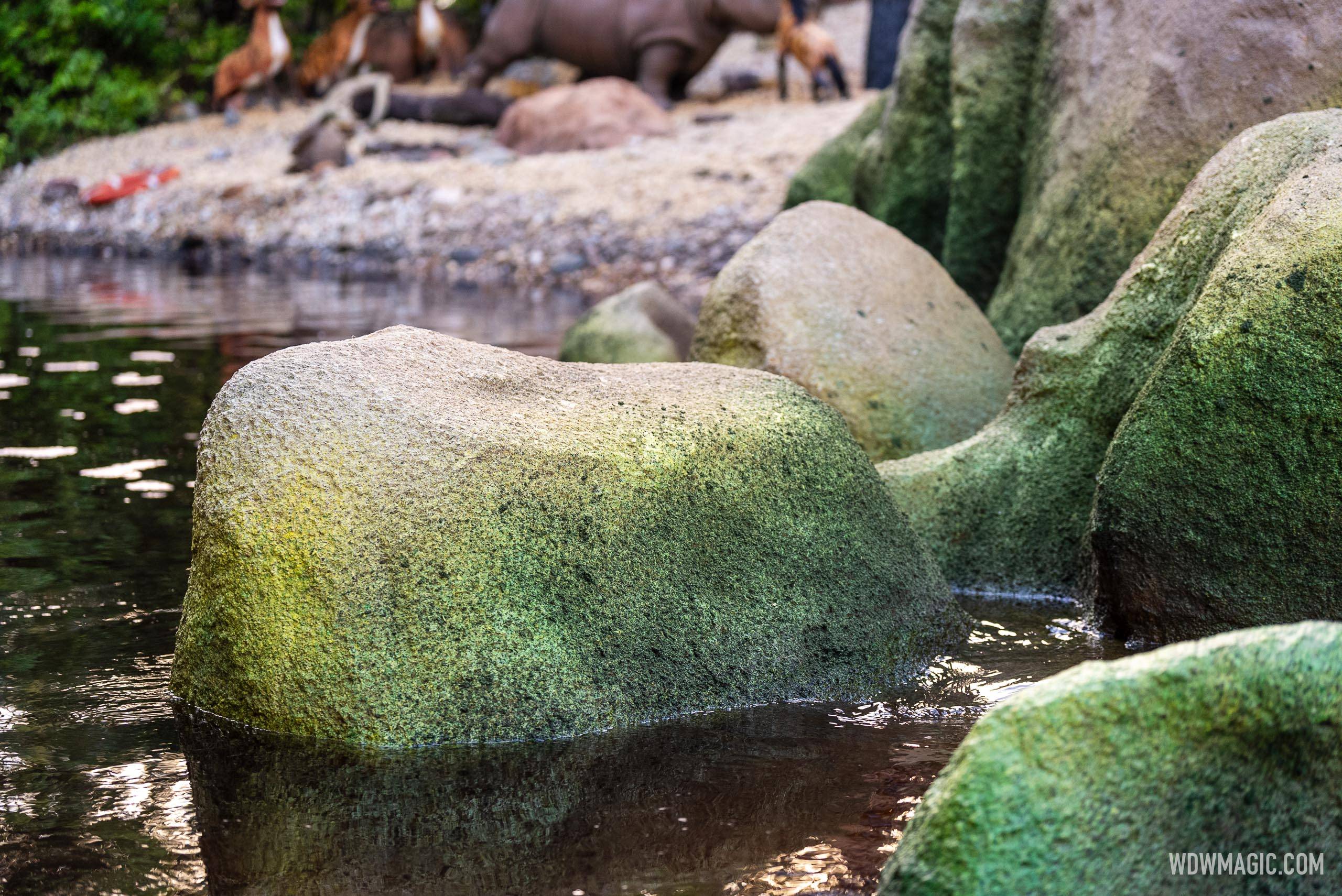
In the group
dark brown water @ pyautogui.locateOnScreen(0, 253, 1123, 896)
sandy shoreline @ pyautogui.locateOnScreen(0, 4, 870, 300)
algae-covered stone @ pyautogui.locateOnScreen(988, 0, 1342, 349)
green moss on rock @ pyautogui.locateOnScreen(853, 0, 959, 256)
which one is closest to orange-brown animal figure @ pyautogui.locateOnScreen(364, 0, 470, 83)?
sandy shoreline @ pyautogui.locateOnScreen(0, 4, 870, 300)

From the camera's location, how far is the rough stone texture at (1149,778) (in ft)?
7.29

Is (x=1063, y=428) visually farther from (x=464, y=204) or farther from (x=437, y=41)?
(x=437, y=41)

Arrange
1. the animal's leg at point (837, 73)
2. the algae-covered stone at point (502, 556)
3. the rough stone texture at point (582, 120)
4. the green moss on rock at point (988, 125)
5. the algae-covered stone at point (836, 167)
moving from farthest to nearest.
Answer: the animal's leg at point (837, 73) → the rough stone texture at point (582, 120) → the algae-covered stone at point (836, 167) → the green moss on rock at point (988, 125) → the algae-covered stone at point (502, 556)

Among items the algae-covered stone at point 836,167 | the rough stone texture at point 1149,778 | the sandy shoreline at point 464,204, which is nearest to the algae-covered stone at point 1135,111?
the algae-covered stone at point 836,167

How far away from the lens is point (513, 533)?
3555 millimetres

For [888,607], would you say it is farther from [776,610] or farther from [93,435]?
[93,435]

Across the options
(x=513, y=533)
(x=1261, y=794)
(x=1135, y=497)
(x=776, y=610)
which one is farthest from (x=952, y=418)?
(x=1261, y=794)

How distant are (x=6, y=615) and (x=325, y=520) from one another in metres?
1.71

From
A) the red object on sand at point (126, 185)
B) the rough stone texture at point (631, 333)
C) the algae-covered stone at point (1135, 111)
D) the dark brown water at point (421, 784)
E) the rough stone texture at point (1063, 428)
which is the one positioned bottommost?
the red object on sand at point (126, 185)

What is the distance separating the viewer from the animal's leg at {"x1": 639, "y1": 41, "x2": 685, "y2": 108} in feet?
60.7

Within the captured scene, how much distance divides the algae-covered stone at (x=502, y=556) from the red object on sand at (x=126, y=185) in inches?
597

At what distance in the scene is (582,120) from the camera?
16.8 metres

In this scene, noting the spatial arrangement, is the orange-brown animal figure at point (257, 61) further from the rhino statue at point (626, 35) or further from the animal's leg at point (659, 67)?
the animal's leg at point (659, 67)

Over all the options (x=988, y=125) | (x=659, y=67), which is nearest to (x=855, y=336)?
(x=988, y=125)
